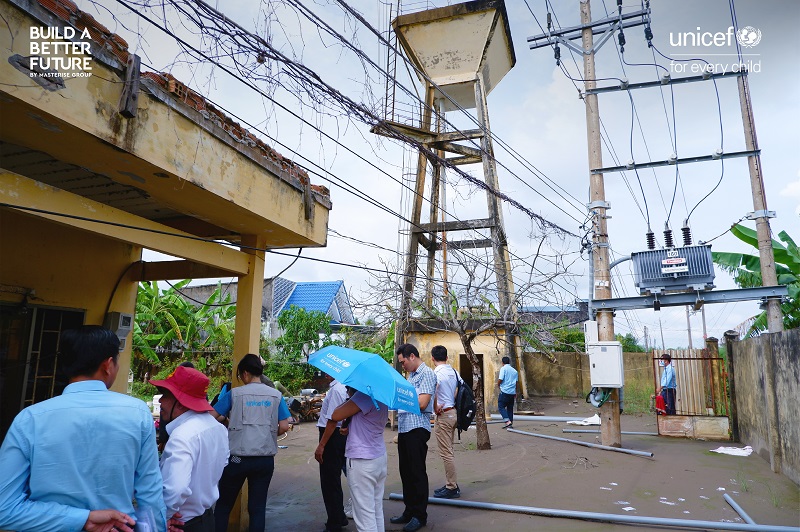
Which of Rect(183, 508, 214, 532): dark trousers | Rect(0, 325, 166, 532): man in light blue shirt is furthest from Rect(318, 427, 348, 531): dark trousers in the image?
Rect(0, 325, 166, 532): man in light blue shirt

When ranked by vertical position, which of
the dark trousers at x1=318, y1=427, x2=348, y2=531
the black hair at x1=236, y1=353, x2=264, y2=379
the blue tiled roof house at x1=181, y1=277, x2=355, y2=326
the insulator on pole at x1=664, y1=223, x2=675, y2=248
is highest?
the blue tiled roof house at x1=181, y1=277, x2=355, y2=326

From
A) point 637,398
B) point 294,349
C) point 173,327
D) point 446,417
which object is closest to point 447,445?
point 446,417

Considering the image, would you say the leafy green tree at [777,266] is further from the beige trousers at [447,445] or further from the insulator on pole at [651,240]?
the beige trousers at [447,445]

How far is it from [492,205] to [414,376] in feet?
30.0

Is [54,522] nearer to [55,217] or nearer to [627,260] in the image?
[55,217]

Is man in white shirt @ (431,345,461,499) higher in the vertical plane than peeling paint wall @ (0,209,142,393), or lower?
lower

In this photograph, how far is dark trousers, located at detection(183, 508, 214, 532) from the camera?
3180 mm

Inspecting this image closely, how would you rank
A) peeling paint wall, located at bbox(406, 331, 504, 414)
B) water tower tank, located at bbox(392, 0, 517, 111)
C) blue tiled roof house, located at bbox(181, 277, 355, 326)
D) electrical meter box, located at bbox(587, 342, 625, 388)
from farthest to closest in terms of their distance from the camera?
blue tiled roof house, located at bbox(181, 277, 355, 326), peeling paint wall, located at bbox(406, 331, 504, 414), water tower tank, located at bbox(392, 0, 517, 111), electrical meter box, located at bbox(587, 342, 625, 388)

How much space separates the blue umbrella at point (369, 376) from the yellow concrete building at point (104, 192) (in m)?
1.82

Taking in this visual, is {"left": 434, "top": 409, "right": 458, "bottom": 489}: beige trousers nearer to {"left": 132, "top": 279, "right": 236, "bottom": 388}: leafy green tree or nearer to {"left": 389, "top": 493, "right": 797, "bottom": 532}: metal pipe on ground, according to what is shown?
{"left": 389, "top": 493, "right": 797, "bottom": 532}: metal pipe on ground

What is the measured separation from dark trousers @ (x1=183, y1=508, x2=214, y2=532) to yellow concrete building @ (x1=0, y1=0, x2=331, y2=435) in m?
2.41

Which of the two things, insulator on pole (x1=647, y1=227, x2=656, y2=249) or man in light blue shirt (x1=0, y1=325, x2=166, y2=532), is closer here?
man in light blue shirt (x1=0, y1=325, x2=166, y2=532)

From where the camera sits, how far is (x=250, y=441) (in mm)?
4590

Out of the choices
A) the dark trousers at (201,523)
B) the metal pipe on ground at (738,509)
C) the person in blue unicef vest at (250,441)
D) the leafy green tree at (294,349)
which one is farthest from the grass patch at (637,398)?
the dark trousers at (201,523)
